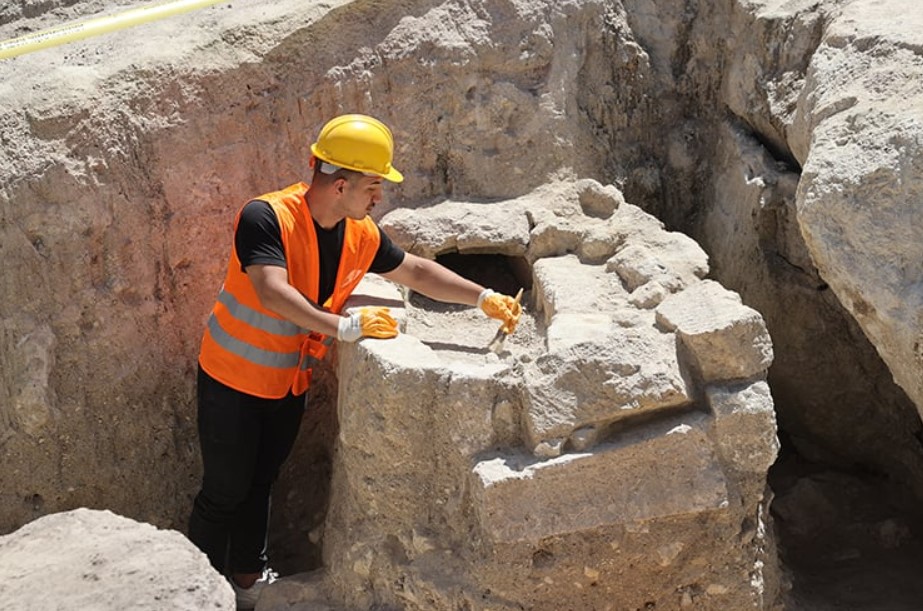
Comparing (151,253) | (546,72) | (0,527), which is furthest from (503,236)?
(0,527)

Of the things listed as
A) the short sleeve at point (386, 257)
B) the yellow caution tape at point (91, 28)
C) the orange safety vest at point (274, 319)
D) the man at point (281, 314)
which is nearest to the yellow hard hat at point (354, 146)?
the man at point (281, 314)

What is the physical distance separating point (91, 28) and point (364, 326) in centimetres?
200

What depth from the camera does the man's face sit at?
167 inches

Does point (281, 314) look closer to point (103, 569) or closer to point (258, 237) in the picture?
point (258, 237)

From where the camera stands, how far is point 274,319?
432 cm

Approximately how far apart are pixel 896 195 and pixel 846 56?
79cm

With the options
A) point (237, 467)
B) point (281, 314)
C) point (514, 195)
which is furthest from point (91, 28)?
point (237, 467)

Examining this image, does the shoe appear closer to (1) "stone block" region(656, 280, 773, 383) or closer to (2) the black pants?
(2) the black pants

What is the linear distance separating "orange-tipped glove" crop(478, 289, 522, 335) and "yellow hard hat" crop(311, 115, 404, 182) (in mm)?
631

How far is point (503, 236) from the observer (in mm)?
4918

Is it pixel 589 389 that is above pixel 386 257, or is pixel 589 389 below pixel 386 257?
below

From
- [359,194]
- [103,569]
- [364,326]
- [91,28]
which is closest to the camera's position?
[103,569]

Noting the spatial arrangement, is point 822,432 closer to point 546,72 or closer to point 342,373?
point 546,72

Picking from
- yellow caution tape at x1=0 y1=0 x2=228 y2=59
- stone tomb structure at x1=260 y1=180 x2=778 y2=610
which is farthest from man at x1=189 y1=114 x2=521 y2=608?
yellow caution tape at x1=0 y1=0 x2=228 y2=59
